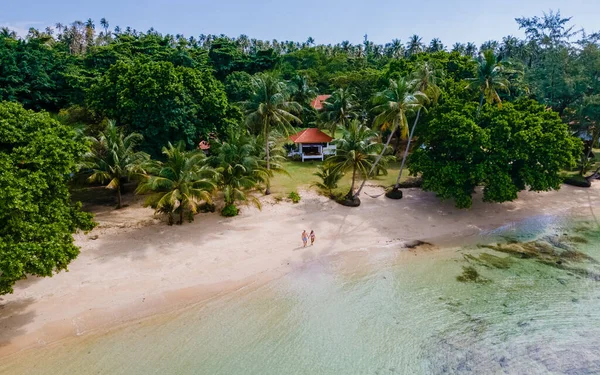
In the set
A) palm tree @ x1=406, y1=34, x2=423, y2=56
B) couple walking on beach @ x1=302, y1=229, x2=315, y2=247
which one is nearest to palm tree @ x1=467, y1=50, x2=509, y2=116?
couple walking on beach @ x1=302, y1=229, x2=315, y2=247

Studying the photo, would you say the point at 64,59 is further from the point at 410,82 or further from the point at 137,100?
the point at 410,82

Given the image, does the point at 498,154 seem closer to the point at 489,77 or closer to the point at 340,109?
the point at 489,77

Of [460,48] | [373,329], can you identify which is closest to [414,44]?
[460,48]

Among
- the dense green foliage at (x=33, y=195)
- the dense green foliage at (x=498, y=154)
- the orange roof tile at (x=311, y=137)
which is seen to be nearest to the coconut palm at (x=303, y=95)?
the orange roof tile at (x=311, y=137)

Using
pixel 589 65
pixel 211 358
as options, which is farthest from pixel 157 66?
pixel 589 65

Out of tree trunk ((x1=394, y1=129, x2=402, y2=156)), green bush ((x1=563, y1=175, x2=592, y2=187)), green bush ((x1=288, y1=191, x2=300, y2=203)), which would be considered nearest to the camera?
green bush ((x1=288, y1=191, x2=300, y2=203))

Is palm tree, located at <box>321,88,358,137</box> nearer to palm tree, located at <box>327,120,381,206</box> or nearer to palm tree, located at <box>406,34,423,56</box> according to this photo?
palm tree, located at <box>327,120,381,206</box>
